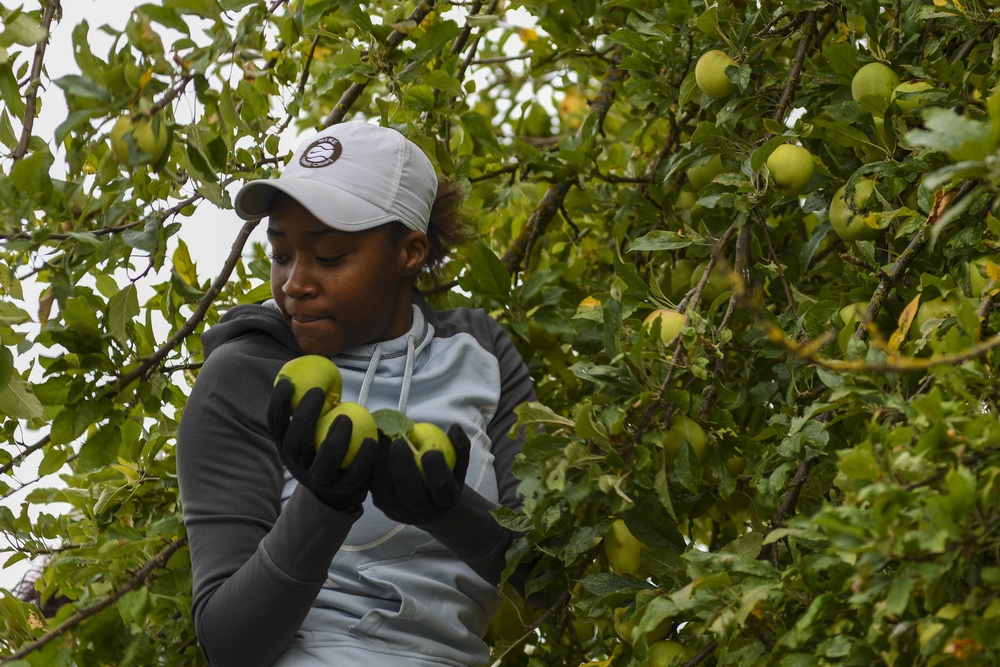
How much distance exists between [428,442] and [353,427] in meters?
0.09

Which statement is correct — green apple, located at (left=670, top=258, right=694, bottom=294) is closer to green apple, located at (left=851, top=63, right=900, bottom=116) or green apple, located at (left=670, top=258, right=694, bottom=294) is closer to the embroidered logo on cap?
green apple, located at (left=851, top=63, right=900, bottom=116)

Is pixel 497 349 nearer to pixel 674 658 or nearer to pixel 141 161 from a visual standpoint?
pixel 674 658

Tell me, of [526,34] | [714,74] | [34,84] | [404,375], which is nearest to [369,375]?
[404,375]

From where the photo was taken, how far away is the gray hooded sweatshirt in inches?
49.3

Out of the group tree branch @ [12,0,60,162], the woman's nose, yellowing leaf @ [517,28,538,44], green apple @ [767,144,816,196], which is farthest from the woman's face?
yellowing leaf @ [517,28,538,44]

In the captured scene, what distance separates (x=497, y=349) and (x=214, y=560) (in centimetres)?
49

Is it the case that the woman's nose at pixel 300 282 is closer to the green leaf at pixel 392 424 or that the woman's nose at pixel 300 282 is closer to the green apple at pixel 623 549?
the green leaf at pixel 392 424

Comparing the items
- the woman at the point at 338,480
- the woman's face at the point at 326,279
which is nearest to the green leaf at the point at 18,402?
the woman at the point at 338,480

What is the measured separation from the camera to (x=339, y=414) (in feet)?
3.74

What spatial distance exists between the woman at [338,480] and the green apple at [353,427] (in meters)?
0.03

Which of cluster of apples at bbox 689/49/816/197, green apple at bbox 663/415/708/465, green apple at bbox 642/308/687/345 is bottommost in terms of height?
green apple at bbox 663/415/708/465

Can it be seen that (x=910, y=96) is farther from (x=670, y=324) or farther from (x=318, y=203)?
(x=318, y=203)

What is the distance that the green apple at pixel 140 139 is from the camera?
3.62 ft

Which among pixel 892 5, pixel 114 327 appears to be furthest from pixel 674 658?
pixel 892 5
